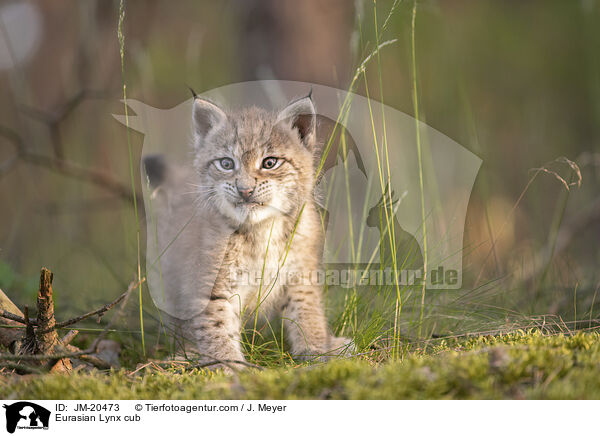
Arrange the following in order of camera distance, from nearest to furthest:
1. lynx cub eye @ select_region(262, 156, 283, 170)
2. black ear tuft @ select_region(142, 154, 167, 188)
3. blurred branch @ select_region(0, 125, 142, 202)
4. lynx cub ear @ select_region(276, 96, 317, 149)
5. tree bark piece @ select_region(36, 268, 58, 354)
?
tree bark piece @ select_region(36, 268, 58, 354) → lynx cub ear @ select_region(276, 96, 317, 149) → lynx cub eye @ select_region(262, 156, 283, 170) → black ear tuft @ select_region(142, 154, 167, 188) → blurred branch @ select_region(0, 125, 142, 202)

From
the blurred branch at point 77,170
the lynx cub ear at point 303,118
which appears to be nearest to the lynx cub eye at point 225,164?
the lynx cub ear at point 303,118

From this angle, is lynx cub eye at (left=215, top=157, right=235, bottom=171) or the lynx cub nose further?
lynx cub eye at (left=215, top=157, right=235, bottom=171)

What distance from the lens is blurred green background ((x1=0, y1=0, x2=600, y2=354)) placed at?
242 cm

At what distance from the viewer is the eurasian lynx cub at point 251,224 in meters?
Result: 1.92

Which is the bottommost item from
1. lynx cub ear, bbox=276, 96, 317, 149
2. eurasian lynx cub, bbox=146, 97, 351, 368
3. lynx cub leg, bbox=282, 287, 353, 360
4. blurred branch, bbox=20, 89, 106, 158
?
lynx cub leg, bbox=282, 287, 353, 360

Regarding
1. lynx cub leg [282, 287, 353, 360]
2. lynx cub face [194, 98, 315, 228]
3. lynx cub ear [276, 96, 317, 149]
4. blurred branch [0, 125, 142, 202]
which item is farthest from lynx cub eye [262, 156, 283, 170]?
blurred branch [0, 125, 142, 202]

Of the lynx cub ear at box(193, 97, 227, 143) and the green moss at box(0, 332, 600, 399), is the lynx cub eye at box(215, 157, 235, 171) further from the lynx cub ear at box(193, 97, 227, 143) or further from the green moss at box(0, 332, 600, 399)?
the green moss at box(0, 332, 600, 399)

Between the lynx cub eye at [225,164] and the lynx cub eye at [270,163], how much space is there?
0.12 m

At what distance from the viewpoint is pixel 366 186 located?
2.12m

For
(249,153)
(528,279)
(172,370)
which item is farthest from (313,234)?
(528,279)

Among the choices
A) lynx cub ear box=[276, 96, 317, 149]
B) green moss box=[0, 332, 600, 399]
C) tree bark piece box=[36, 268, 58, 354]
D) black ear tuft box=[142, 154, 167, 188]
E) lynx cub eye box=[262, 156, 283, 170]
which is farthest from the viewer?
black ear tuft box=[142, 154, 167, 188]

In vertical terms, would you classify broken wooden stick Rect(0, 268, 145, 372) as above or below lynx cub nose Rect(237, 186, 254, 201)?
below

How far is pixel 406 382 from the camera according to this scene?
3.79 feet

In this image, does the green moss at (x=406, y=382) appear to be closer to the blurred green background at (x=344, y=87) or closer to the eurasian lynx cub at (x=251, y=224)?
the eurasian lynx cub at (x=251, y=224)
